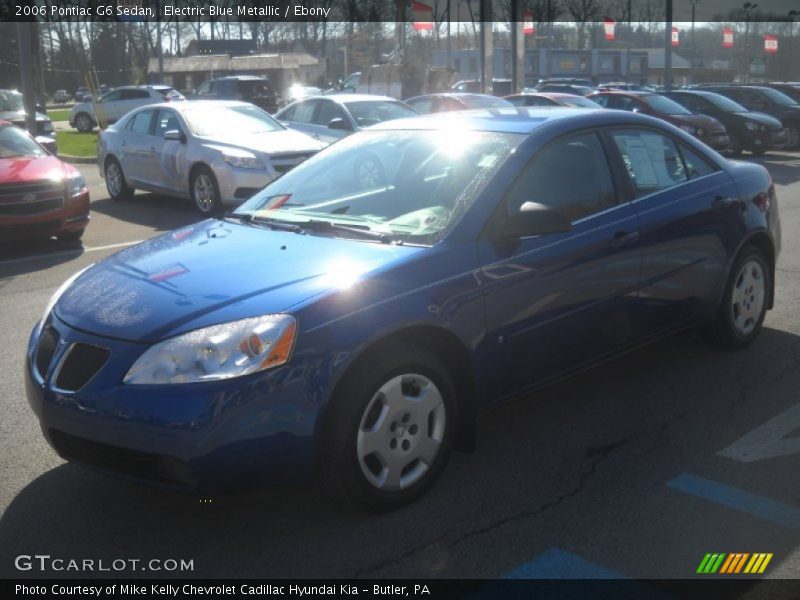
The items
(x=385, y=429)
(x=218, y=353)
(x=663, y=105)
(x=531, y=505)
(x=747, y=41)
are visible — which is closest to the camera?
(x=218, y=353)

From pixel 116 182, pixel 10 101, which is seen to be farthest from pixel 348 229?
pixel 10 101

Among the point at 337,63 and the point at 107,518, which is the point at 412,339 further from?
the point at 337,63

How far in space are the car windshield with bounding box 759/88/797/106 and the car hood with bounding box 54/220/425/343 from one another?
22747mm

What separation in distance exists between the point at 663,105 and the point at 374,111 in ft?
25.9

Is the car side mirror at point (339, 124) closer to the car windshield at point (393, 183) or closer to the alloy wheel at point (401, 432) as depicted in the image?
the car windshield at point (393, 183)

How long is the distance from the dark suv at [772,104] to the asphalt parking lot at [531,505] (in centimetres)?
2034

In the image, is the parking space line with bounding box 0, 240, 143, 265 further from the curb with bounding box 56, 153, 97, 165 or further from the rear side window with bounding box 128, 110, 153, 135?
the curb with bounding box 56, 153, 97, 165

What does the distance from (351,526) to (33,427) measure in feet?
6.53

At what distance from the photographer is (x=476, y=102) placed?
1898cm

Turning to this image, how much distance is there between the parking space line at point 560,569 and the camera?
331cm

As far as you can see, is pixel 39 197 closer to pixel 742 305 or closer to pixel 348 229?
pixel 348 229

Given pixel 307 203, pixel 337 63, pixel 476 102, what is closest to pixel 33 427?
pixel 307 203

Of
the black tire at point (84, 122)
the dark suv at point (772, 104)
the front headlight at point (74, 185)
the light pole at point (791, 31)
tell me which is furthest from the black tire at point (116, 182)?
the light pole at point (791, 31)

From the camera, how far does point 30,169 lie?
10.3m
